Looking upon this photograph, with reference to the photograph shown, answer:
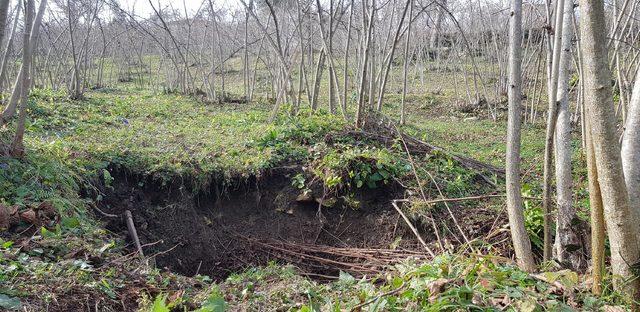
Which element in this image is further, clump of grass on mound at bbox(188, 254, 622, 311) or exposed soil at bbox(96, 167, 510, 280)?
exposed soil at bbox(96, 167, 510, 280)

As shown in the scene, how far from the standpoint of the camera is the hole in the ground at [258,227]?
4336 mm

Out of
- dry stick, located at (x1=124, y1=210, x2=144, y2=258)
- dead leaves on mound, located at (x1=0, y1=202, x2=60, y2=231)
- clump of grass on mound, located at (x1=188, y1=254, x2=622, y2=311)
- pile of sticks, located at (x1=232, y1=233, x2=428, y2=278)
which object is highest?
dead leaves on mound, located at (x1=0, y1=202, x2=60, y2=231)

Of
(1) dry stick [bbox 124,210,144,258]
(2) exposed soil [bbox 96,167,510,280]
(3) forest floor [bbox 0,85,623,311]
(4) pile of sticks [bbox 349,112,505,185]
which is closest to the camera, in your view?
(3) forest floor [bbox 0,85,623,311]

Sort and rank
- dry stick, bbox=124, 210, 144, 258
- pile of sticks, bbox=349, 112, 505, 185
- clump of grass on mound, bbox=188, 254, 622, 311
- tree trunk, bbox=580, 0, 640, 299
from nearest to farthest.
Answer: tree trunk, bbox=580, 0, 640, 299 → clump of grass on mound, bbox=188, 254, 622, 311 → dry stick, bbox=124, 210, 144, 258 → pile of sticks, bbox=349, 112, 505, 185

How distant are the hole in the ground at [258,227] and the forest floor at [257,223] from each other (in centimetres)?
1

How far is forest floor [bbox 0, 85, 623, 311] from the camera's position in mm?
2428

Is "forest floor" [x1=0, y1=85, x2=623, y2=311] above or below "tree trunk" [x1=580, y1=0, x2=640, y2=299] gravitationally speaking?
below

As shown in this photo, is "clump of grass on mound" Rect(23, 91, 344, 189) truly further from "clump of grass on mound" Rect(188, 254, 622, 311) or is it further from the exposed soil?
"clump of grass on mound" Rect(188, 254, 622, 311)

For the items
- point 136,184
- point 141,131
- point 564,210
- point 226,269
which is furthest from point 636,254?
point 141,131

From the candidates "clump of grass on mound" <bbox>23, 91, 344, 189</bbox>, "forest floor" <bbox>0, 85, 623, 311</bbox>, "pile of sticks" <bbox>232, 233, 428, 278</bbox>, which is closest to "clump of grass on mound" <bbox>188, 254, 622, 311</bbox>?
"forest floor" <bbox>0, 85, 623, 311</bbox>

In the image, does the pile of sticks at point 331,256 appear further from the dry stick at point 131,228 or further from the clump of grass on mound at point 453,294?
the clump of grass on mound at point 453,294

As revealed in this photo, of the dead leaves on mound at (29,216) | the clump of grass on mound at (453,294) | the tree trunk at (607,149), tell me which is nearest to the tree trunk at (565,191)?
the clump of grass on mound at (453,294)

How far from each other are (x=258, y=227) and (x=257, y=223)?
6 centimetres

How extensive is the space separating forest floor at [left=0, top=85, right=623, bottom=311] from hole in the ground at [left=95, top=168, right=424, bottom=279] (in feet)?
0.04
